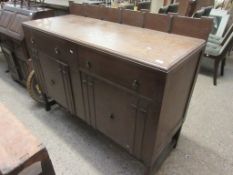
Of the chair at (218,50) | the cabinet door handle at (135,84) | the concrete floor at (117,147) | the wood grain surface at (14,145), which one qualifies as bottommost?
the concrete floor at (117,147)

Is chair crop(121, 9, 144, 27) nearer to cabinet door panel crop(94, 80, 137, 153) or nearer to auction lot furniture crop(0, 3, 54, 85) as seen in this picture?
cabinet door panel crop(94, 80, 137, 153)

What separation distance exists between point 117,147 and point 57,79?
0.80m

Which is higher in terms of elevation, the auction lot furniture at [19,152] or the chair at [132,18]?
the chair at [132,18]

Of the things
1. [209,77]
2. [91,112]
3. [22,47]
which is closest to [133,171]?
[91,112]

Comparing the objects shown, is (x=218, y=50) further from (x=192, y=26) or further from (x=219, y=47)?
(x=192, y=26)

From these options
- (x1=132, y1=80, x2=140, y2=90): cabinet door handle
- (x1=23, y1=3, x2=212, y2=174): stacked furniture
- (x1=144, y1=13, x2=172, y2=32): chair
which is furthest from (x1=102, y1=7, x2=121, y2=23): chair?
(x1=132, y1=80, x2=140, y2=90): cabinet door handle

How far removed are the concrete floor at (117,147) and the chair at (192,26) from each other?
1001mm

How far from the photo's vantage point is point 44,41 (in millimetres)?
1467

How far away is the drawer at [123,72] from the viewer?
2.93ft

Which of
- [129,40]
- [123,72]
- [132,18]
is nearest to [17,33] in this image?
[132,18]

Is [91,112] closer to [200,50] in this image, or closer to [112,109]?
[112,109]

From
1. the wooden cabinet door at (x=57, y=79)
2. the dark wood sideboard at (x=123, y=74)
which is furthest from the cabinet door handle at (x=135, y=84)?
the wooden cabinet door at (x=57, y=79)

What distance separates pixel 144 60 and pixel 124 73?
0.16 m

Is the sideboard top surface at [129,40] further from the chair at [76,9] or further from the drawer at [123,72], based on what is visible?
the chair at [76,9]
